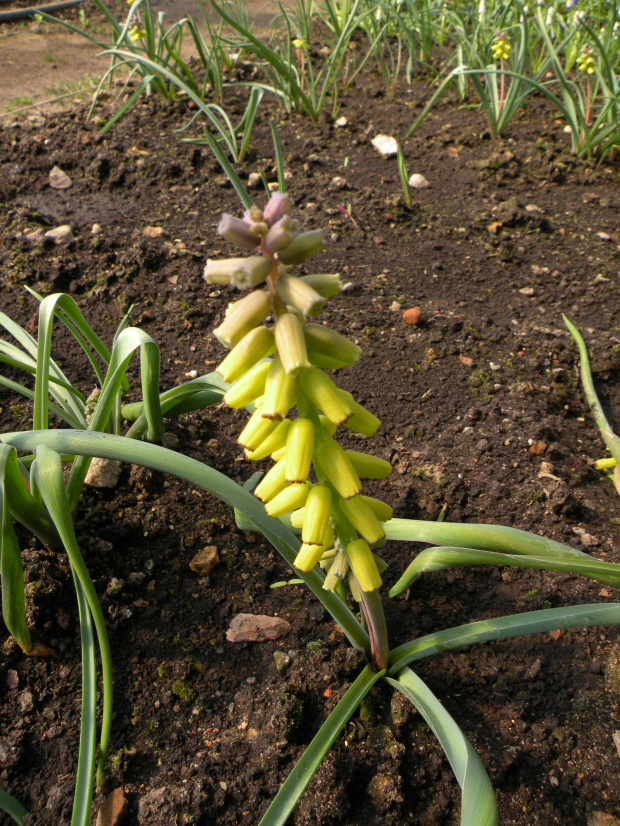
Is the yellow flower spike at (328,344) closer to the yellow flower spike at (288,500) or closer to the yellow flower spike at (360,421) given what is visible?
the yellow flower spike at (360,421)

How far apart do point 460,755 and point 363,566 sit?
0.45 meters

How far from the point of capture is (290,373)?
3.51 feet

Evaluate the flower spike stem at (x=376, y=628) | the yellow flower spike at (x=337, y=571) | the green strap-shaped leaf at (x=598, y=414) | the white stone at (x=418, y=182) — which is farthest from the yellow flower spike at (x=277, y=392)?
the white stone at (x=418, y=182)

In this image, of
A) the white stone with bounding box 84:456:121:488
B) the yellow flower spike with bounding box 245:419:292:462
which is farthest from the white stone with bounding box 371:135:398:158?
the yellow flower spike with bounding box 245:419:292:462

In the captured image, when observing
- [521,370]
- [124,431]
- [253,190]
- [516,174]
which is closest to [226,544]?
[124,431]

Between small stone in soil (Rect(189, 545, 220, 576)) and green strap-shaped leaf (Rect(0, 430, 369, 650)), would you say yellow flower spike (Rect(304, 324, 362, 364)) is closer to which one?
green strap-shaped leaf (Rect(0, 430, 369, 650))

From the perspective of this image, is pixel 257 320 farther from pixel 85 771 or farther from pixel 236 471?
pixel 236 471

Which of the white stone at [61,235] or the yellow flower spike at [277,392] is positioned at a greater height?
the yellow flower spike at [277,392]

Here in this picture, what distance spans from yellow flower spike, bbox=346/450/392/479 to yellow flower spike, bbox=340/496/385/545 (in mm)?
78

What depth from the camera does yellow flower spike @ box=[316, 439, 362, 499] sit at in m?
1.16

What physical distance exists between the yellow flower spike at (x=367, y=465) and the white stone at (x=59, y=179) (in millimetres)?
3423

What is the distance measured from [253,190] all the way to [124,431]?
2057 millimetres

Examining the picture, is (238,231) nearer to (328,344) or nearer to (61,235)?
(328,344)

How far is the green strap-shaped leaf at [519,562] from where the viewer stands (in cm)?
132
